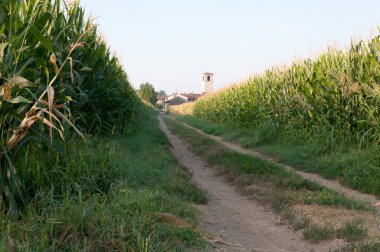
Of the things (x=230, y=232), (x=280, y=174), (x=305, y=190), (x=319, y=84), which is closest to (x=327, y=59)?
(x=319, y=84)

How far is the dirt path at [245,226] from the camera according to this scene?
4441 mm

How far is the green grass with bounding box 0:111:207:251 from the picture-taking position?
3477mm

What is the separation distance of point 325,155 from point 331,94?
153 centimetres

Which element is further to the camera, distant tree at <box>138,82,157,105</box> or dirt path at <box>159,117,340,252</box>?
distant tree at <box>138,82,157,105</box>

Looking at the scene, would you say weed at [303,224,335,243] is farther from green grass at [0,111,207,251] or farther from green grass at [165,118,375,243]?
green grass at [0,111,207,251]

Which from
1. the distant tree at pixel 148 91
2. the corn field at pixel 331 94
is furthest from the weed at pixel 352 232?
the distant tree at pixel 148 91

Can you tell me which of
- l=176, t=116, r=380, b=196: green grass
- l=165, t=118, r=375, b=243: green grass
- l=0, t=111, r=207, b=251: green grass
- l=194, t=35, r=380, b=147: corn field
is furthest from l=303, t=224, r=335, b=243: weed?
l=194, t=35, r=380, b=147: corn field

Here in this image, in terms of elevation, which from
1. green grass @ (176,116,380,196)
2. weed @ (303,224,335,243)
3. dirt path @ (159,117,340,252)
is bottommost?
dirt path @ (159,117,340,252)

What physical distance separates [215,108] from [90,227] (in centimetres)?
2194

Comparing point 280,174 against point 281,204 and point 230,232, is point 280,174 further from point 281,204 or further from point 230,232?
point 230,232

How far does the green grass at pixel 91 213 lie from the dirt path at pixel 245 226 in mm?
419

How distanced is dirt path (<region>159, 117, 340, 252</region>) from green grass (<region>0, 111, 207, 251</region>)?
42cm

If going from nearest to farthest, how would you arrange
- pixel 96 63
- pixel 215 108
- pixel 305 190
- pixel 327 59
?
pixel 305 190
pixel 96 63
pixel 327 59
pixel 215 108

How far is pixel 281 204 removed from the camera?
240 inches
